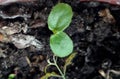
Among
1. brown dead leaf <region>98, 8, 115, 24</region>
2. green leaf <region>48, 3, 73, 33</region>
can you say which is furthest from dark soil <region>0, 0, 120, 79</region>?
green leaf <region>48, 3, 73, 33</region>

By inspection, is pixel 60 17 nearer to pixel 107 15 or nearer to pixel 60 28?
pixel 60 28

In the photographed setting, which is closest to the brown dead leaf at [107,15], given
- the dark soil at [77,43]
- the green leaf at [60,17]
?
the dark soil at [77,43]

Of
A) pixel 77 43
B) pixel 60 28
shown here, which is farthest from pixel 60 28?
pixel 77 43

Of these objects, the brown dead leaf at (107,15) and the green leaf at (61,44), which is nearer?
the green leaf at (61,44)

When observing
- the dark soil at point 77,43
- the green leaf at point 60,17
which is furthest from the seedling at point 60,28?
the dark soil at point 77,43

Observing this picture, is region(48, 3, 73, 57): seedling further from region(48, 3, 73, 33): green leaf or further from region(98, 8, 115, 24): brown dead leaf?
region(98, 8, 115, 24): brown dead leaf

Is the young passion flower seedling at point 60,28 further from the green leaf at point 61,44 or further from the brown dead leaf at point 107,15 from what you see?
the brown dead leaf at point 107,15

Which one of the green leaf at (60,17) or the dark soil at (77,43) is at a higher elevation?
the green leaf at (60,17)
